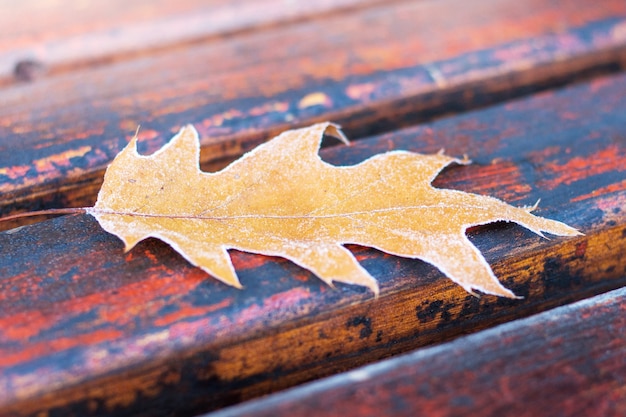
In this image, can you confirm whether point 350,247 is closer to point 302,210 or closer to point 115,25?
point 302,210

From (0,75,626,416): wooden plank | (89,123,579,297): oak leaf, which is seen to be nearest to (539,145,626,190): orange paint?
(0,75,626,416): wooden plank

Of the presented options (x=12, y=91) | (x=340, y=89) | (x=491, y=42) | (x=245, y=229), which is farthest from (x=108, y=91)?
(x=491, y=42)

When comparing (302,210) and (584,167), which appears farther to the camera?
(584,167)

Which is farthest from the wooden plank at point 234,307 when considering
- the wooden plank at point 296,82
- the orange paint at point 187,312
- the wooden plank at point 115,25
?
the wooden plank at point 115,25

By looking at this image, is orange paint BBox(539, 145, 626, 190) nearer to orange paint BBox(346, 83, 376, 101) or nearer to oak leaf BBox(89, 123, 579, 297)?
oak leaf BBox(89, 123, 579, 297)

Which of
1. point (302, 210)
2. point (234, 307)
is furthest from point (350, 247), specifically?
point (234, 307)

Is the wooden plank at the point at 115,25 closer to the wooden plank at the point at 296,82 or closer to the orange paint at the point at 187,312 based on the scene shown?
the wooden plank at the point at 296,82

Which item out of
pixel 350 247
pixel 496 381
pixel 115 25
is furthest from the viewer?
pixel 115 25

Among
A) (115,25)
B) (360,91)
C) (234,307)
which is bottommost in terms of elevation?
(234,307)
